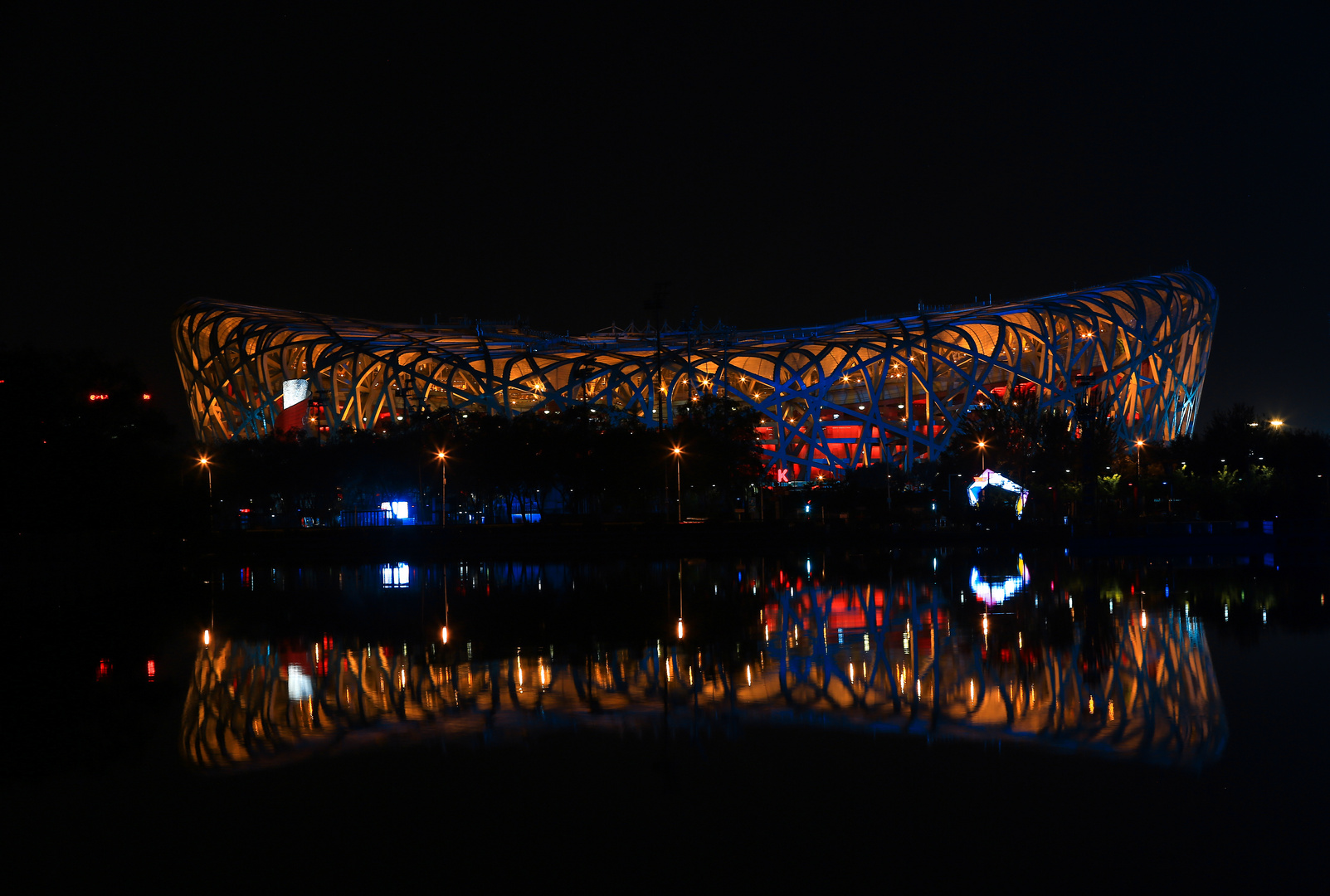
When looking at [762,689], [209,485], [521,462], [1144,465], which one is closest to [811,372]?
[1144,465]

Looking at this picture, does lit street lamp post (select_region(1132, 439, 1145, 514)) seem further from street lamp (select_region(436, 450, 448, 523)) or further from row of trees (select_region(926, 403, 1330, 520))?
street lamp (select_region(436, 450, 448, 523))

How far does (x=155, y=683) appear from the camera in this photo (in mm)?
12273

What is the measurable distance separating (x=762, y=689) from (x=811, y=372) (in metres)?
66.0

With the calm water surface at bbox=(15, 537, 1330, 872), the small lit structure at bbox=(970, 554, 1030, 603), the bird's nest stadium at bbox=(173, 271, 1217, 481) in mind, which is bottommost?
the small lit structure at bbox=(970, 554, 1030, 603)

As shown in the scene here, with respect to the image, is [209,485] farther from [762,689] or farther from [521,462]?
[762,689]

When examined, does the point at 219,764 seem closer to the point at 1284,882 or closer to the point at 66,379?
the point at 1284,882

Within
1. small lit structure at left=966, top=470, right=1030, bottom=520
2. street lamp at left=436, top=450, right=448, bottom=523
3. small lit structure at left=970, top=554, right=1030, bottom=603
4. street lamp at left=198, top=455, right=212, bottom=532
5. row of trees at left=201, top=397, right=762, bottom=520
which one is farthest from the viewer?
small lit structure at left=966, top=470, right=1030, bottom=520

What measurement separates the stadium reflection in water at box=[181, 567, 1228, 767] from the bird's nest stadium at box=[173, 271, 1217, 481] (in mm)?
56147

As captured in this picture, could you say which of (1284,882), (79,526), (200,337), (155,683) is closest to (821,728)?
(1284,882)

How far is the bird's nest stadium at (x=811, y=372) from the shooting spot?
242ft

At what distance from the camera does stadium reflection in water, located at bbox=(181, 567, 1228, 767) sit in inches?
364

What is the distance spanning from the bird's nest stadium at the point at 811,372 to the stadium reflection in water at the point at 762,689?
5615 cm

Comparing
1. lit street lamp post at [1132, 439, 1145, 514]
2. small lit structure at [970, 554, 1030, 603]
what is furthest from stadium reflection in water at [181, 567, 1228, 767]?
lit street lamp post at [1132, 439, 1145, 514]

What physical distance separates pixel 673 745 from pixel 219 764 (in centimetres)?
324
